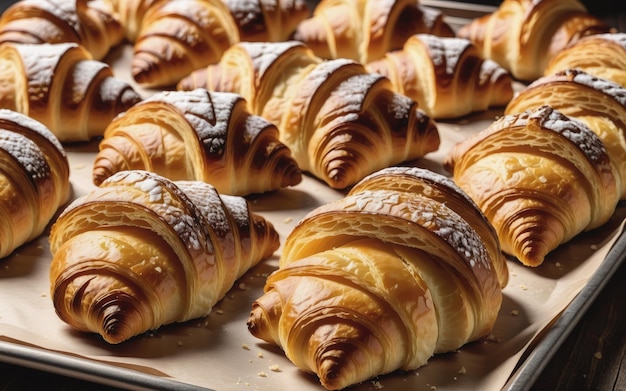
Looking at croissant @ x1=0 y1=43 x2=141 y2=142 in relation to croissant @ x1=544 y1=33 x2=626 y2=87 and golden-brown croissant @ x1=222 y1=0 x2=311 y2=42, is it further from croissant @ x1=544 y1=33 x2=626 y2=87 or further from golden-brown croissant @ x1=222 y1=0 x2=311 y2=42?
croissant @ x1=544 y1=33 x2=626 y2=87

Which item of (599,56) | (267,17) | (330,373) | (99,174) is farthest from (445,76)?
(330,373)

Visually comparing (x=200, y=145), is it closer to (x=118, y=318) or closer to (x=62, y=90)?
(x=62, y=90)

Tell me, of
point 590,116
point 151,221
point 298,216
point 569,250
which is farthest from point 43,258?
point 590,116

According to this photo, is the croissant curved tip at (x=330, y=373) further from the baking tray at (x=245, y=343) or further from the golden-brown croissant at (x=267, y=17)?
the golden-brown croissant at (x=267, y=17)

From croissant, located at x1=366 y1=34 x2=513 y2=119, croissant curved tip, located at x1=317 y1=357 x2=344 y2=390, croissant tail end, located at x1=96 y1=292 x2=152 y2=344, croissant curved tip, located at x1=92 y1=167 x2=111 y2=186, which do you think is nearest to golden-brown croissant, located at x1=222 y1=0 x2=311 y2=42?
croissant, located at x1=366 y1=34 x2=513 y2=119

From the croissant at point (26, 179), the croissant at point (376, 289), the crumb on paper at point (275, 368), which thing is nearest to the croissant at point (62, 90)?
the croissant at point (26, 179)

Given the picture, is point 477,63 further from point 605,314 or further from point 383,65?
point 605,314
